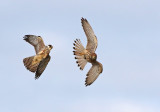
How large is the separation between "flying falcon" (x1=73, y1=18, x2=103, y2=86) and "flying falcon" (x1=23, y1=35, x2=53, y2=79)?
1.22 metres

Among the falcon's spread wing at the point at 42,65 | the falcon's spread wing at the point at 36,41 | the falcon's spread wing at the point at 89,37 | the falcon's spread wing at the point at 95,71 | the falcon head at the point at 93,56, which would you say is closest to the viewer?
the falcon's spread wing at the point at 42,65

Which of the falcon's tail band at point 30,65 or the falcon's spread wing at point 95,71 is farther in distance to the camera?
the falcon's spread wing at point 95,71

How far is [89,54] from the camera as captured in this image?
17.9 metres

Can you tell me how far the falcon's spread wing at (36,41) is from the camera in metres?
17.8

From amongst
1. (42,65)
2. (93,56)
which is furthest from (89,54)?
(42,65)

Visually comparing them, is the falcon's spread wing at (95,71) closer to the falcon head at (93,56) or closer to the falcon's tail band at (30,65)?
the falcon head at (93,56)

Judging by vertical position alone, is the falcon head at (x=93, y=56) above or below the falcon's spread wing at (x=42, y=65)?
above

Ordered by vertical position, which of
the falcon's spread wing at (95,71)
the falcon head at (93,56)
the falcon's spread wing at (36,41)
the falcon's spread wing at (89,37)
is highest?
the falcon's spread wing at (89,37)

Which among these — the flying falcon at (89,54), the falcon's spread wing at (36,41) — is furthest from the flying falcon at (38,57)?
the flying falcon at (89,54)

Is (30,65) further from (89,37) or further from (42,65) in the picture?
(89,37)

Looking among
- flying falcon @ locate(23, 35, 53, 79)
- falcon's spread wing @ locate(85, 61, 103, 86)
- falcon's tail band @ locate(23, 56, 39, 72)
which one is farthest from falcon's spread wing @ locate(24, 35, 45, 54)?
falcon's spread wing @ locate(85, 61, 103, 86)

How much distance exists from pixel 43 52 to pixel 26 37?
3.34 feet

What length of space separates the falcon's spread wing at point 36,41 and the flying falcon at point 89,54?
1.40 metres

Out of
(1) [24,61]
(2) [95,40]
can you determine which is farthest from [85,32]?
(1) [24,61]
